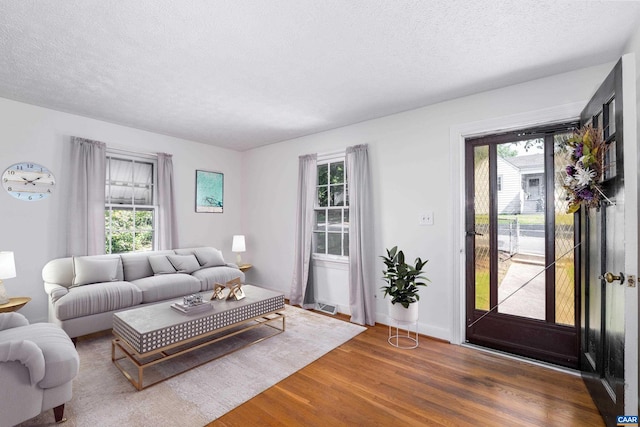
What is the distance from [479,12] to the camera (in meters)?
1.85

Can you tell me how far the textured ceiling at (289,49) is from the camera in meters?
1.84

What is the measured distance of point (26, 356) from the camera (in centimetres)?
167

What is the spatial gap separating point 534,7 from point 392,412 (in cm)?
278

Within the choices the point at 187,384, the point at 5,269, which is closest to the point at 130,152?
the point at 5,269

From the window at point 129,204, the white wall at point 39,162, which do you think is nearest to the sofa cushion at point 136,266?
the window at point 129,204

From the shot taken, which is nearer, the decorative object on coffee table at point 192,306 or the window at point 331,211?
the decorative object on coffee table at point 192,306

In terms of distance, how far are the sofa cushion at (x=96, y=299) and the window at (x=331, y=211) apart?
2.46 metres

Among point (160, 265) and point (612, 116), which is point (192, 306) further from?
point (612, 116)

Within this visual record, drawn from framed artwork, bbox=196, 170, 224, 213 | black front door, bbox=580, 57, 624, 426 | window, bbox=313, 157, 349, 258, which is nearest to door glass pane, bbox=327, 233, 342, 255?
window, bbox=313, 157, 349, 258

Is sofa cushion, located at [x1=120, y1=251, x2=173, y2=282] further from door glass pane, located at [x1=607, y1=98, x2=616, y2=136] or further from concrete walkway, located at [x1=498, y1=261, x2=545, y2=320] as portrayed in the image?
door glass pane, located at [x1=607, y1=98, x2=616, y2=136]

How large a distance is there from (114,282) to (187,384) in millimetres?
1838

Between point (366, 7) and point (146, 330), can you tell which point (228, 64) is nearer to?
→ point (366, 7)

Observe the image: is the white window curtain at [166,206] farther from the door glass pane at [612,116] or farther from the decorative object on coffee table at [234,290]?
the door glass pane at [612,116]

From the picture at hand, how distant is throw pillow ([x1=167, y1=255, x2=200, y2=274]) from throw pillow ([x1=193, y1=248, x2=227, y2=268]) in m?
0.19
